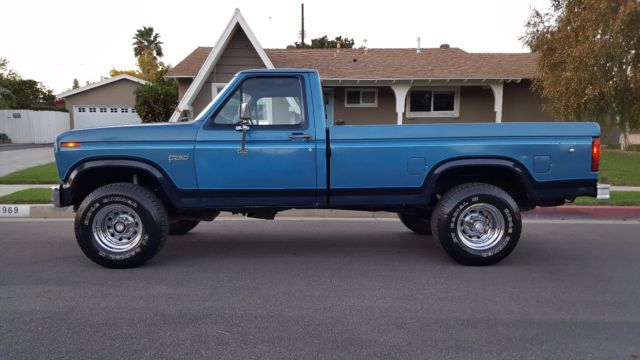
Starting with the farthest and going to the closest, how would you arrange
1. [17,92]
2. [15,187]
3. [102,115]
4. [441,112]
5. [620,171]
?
[17,92], [102,115], [441,112], [620,171], [15,187]

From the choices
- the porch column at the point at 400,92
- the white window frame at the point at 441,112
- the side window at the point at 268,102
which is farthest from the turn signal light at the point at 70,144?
the white window frame at the point at 441,112

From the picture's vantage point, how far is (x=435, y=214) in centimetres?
530

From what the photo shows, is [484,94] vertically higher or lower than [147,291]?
higher

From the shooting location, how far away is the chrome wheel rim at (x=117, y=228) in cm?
516

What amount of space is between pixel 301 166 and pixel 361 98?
1433cm

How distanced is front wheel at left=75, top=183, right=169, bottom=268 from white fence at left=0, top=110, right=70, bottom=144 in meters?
30.5

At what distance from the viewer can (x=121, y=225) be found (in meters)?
5.24

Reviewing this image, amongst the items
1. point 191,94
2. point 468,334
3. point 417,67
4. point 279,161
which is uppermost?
point 417,67

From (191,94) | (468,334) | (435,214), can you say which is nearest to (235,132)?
(435,214)

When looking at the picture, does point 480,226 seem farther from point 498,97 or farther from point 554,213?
point 498,97

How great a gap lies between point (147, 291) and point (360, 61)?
51.9 feet

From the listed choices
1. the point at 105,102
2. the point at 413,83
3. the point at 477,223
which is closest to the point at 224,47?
the point at 413,83

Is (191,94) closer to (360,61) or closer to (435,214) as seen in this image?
(360,61)

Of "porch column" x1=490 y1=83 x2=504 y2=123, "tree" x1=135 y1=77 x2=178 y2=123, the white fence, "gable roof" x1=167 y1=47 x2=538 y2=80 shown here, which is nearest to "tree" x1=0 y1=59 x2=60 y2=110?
the white fence
